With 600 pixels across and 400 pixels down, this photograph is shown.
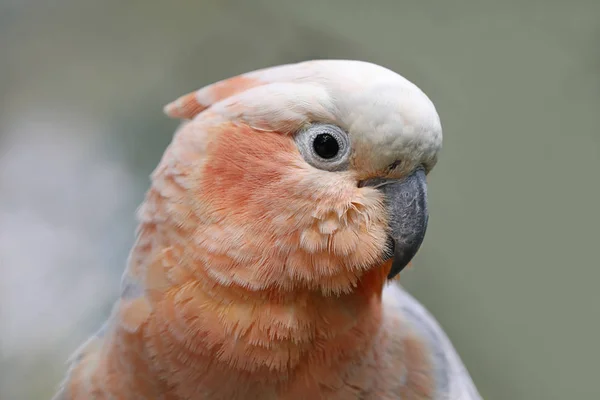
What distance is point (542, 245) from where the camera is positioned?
2922mm

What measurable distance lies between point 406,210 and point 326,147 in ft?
0.72

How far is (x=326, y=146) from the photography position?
1165 mm

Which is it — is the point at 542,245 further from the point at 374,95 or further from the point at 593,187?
the point at 374,95

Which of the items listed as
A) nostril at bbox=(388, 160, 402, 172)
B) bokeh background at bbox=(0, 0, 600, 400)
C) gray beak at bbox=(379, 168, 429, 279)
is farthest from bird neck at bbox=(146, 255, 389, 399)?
bokeh background at bbox=(0, 0, 600, 400)

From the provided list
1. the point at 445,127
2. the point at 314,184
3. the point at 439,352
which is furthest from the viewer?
the point at 445,127

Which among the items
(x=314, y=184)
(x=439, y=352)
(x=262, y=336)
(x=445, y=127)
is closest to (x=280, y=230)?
(x=314, y=184)

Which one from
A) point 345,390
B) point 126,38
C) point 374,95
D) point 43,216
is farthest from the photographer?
point 126,38

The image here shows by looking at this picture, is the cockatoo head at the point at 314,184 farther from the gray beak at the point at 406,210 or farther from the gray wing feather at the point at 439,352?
the gray wing feather at the point at 439,352

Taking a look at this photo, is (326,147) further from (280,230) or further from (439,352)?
(439,352)

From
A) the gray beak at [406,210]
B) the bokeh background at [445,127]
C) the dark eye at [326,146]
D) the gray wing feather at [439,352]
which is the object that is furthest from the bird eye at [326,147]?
the bokeh background at [445,127]

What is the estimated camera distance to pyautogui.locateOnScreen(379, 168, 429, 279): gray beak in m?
1.20

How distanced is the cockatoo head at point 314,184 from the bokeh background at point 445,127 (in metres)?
1.69

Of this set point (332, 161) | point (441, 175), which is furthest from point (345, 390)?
point (441, 175)

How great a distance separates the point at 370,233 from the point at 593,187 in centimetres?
224
